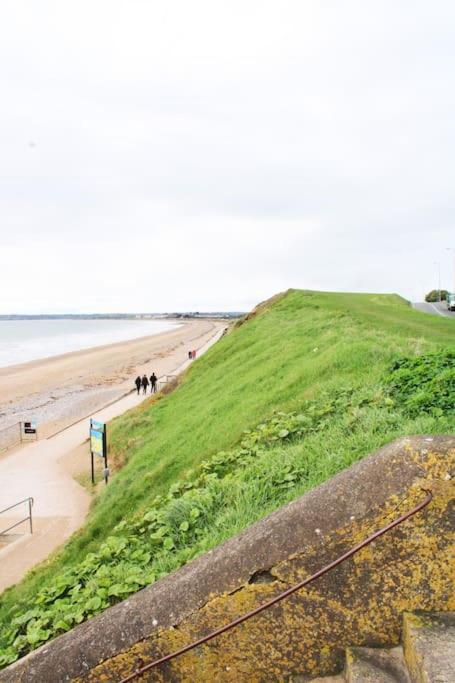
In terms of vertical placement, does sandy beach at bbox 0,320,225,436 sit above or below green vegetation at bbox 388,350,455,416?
below

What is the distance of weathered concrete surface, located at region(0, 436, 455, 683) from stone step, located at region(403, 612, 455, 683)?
68 millimetres

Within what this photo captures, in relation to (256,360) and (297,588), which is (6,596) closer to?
(297,588)

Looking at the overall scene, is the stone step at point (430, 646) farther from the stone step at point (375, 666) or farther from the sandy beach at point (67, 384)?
the sandy beach at point (67, 384)

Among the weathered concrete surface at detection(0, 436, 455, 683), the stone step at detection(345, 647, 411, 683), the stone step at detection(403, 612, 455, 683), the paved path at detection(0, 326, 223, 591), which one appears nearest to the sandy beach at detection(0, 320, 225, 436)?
the paved path at detection(0, 326, 223, 591)

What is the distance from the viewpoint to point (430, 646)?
2414 millimetres

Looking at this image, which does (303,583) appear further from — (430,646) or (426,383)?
(426,383)

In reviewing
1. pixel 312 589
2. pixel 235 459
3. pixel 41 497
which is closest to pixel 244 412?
pixel 235 459

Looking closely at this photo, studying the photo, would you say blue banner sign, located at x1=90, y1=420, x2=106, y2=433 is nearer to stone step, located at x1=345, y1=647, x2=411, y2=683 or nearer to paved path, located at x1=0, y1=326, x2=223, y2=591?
paved path, located at x1=0, y1=326, x2=223, y2=591

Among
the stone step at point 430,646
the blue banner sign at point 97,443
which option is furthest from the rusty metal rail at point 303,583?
the blue banner sign at point 97,443

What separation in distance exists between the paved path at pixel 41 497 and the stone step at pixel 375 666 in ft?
25.7

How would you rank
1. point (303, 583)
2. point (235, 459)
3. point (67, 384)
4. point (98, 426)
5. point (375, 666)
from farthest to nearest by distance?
point (67, 384) < point (98, 426) < point (235, 459) < point (303, 583) < point (375, 666)

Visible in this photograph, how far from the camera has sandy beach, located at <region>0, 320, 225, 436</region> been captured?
2919 centimetres

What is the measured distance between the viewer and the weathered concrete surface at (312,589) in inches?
106

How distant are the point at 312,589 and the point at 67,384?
4209cm
